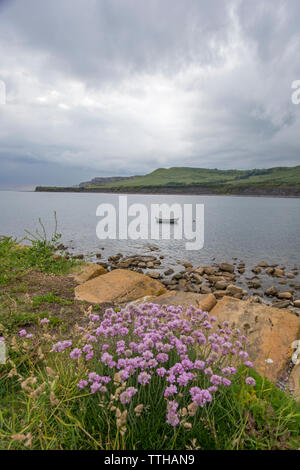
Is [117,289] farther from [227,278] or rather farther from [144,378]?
[227,278]

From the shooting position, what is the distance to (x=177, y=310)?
401 centimetres

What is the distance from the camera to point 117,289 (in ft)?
31.1

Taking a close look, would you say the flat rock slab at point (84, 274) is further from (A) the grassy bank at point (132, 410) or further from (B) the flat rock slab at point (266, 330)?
(A) the grassy bank at point (132, 410)

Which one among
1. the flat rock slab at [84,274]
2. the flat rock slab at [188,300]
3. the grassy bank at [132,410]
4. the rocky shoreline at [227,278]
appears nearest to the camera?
the grassy bank at [132,410]

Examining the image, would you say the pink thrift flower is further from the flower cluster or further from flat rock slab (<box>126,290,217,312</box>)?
flat rock slab (<box>126,290,217,312</box>)

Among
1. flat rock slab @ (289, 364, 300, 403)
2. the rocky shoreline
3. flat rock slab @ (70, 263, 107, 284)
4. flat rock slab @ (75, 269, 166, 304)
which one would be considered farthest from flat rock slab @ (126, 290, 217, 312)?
the rocky shoreline

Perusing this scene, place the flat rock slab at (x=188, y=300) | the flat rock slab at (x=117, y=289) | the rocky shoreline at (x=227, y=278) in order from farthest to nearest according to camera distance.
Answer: the rocky shoreline at (x=227, y=278)
the flat rock slab at (x=117, y=289)
the flat rock slab at (x=188, y=300)

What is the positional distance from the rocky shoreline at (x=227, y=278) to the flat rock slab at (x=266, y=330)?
592 cm

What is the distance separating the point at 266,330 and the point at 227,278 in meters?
11.8

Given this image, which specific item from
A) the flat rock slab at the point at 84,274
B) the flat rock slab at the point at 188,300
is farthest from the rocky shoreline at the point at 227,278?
the flat rock slab at the point at 188,300

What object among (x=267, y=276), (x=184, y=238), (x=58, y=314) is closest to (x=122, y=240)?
(x=184, y=238)

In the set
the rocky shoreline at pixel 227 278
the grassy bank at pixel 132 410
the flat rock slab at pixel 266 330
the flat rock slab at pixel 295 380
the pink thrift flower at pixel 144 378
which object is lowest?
the rocky shoreline at pixel 227 278

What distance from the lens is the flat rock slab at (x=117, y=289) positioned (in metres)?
8.90
